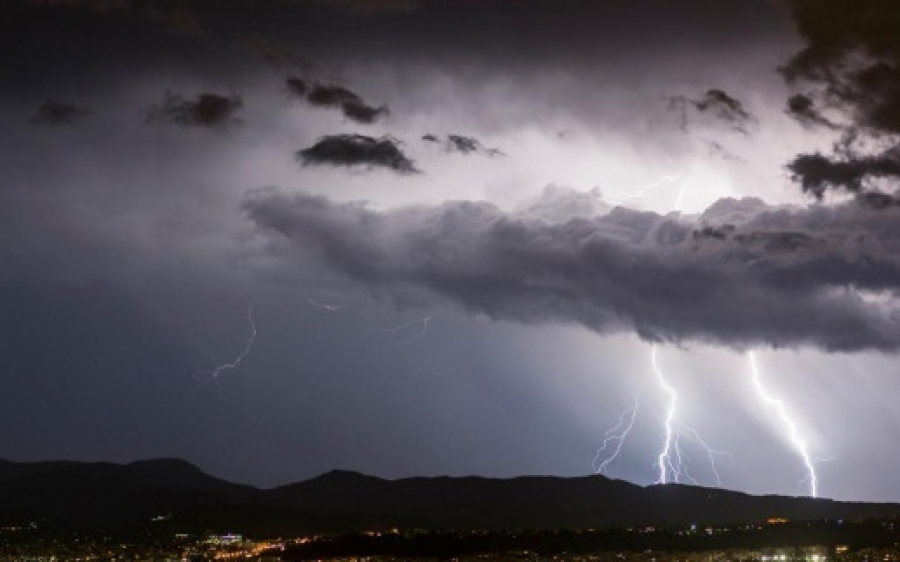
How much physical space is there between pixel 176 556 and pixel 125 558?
34.8 ft

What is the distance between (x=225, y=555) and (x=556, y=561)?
192ft

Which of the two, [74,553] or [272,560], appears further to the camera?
[74,553]

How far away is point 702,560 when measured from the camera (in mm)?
191875

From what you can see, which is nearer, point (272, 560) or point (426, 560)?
point (272, 560)

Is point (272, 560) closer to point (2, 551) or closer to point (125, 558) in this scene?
point (125, 558)

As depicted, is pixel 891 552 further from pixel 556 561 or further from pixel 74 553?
pixel 74 553

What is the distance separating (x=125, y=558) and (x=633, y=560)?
87.3 metres

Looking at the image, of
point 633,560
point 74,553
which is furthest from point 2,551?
point 633,560

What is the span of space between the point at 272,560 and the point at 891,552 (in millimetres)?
104846

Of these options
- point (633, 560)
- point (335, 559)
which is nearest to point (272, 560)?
point (335, 559)

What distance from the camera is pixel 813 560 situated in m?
183

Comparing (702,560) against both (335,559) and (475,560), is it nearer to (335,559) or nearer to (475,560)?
(475,560)

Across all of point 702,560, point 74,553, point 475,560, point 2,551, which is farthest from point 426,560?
point 2,551

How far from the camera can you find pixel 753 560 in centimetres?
18762
